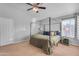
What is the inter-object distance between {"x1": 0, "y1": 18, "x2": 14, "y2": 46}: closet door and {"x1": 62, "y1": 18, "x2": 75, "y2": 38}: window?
958mm

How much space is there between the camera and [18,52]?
67.2 inches

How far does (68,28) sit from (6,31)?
114 cm

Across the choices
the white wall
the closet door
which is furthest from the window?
the closet door

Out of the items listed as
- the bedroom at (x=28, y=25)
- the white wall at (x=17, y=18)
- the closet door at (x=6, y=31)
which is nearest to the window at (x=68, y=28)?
the bedroom at (x=28, y=25)

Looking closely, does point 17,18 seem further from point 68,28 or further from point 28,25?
point 68,28

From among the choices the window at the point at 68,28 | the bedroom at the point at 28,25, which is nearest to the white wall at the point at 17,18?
the bedroom at the point at 28,25

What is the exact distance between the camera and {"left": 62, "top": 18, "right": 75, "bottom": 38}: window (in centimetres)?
169

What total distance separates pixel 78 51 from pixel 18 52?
1.11 m

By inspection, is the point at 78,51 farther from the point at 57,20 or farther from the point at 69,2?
the point at 69,2

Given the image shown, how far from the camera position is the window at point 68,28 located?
66.4 inches

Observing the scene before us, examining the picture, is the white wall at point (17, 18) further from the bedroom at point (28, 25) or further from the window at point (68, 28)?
the window at point (68, 28)

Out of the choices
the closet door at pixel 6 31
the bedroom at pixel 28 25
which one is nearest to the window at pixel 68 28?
→ the bedroom at pixel 28 25

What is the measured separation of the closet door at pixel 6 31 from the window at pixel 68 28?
958mm

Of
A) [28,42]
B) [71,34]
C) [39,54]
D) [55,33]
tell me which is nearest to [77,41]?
[71,34]
